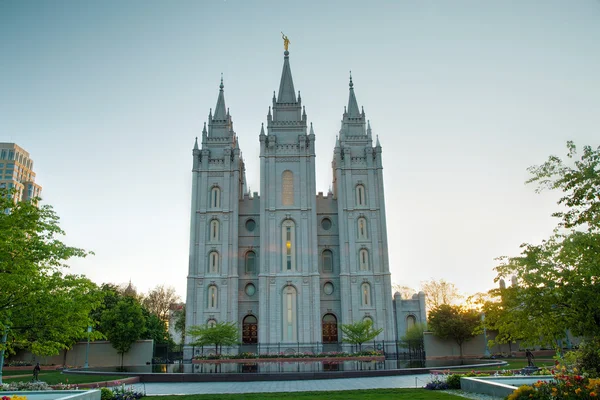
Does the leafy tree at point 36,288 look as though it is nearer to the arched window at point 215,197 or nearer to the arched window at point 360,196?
A: the arched window at point 215,197

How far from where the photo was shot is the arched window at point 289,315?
46156 mm

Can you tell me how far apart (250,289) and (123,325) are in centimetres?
1249

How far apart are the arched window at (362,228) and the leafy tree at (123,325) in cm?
2118

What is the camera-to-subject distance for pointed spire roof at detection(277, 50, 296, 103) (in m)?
54.2

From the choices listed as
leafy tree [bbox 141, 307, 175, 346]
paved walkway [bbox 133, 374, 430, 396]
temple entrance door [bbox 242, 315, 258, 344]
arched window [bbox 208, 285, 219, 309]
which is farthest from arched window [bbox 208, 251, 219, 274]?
paved walkway [bbox 133, 374, 430, 396]

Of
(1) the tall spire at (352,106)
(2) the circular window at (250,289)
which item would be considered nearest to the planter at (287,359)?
(2) the circular window at (250,289)

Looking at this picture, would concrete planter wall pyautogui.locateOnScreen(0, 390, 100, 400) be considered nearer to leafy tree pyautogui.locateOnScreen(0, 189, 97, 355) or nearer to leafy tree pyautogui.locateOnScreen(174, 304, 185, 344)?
leafy tree pyautogui.locateOnScreen(0, 189, 97, 355)

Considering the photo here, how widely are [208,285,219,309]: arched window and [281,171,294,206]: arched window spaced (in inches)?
411

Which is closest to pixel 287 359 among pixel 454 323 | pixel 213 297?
pixel 454 323

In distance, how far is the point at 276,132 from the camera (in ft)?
173

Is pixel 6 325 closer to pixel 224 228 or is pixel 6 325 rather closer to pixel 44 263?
pixel 44 263

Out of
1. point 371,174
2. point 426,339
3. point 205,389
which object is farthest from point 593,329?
point 371,174

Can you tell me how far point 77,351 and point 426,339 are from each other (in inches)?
1154

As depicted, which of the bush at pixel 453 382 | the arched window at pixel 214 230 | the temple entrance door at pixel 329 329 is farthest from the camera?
the arched window at pixel 214 230
